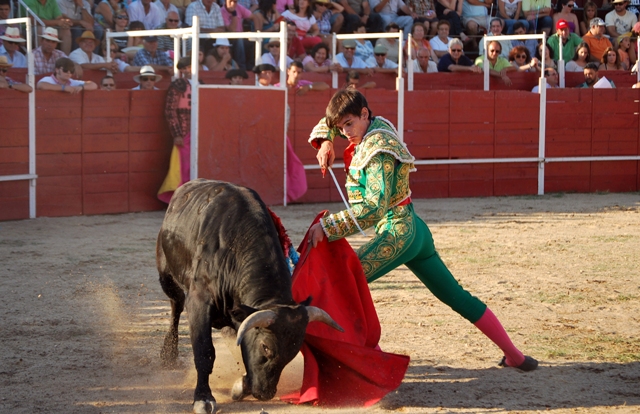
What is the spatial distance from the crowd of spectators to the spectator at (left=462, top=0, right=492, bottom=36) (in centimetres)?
Answer: 1

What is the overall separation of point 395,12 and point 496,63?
1.52 metres

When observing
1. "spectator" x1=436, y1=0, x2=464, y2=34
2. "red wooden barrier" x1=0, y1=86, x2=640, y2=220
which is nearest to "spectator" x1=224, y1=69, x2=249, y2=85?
"red wooden barrier" x1=0, y1=86, x2=640, y2=220

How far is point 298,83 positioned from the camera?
29.4ft

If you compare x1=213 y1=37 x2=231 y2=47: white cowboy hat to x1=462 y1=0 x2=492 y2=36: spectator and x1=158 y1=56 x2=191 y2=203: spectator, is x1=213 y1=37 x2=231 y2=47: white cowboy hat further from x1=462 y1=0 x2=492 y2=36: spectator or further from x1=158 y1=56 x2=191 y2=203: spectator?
x1=462 y1=0 x2=492 y2=36: spectator

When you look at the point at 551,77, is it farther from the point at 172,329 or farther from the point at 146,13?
the point at 172,329

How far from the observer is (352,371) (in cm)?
302

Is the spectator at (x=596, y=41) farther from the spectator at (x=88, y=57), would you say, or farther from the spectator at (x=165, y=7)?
the spectator at (x=88, y=57)

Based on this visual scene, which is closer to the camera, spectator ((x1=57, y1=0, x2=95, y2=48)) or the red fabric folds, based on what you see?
the red fabric folds

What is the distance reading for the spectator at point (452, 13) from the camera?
11664 mm

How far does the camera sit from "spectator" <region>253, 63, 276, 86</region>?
8453 mm

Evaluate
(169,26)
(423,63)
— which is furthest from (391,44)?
(169,26)

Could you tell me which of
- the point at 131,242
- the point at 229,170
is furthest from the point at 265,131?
the point at 131,242

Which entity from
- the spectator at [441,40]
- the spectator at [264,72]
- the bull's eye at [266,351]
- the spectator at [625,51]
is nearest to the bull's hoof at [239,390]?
the bull's eye at [266,351]

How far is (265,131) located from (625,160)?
15.4ft
